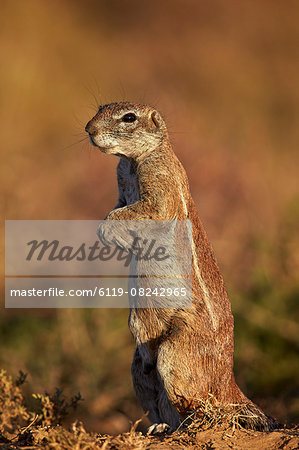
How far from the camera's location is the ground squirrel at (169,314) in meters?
3.99

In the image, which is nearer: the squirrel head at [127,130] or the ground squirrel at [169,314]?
the ground squirrel at [169,314]

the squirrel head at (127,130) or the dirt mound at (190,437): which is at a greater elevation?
the squirrel head at (127,130)

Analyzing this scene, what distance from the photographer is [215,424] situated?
147 inches

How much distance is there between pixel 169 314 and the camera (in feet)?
13.4

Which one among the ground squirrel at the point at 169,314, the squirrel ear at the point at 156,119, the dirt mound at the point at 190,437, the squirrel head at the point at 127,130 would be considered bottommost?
the dirt mound at the point at 190,437

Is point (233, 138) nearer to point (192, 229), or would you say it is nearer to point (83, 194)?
point (83, 194)

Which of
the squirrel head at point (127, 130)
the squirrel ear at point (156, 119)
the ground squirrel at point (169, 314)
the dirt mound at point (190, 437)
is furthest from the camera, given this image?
the squirrel ear at point (156, 119)

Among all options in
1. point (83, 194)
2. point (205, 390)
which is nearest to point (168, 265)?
point (205, 390)

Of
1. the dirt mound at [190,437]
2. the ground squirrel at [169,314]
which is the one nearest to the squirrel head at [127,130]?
the ground squirrel at [169,314]

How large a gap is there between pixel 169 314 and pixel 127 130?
1.21 m

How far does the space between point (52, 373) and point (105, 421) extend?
86cm

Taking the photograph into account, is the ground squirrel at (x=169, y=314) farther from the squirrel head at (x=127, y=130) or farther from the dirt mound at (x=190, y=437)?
the dirt mound at (x=190, y=437)

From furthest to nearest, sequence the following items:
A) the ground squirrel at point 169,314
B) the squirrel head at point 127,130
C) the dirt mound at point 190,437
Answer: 1. the squirrel head at point 127,130
2. the ground squirrel at point 169,314
3. the dirt mound at point 190,437

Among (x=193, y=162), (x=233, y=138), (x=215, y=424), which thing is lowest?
(x=215, y=424)
